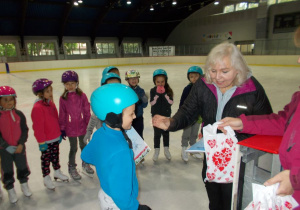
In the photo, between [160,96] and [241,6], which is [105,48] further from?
[160,96]

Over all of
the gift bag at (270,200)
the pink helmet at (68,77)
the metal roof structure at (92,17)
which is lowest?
the gift bag at (270,200)

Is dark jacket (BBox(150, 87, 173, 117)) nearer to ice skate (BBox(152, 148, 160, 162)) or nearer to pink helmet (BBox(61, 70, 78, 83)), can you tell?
ice skate (BBox(152, 148, 160, 162))

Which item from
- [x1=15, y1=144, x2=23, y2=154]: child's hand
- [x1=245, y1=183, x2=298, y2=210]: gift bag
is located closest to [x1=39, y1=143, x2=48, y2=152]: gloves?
[x1=15, y1=144, x2=23, y2=154]: child's hand

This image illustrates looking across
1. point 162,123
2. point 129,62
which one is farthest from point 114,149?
point 129,62

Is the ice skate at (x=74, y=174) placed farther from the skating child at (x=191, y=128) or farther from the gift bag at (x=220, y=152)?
the gift bag at (x=220, y=152)

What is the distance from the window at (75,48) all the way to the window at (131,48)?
17.5ft

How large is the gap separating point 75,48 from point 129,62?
8.10 meters

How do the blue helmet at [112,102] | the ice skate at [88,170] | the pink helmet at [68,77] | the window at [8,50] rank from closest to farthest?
the blue helmet at [112,102]
the pink helmet at [68,77]
the ice skate at [88,170]
the window at [8,50]

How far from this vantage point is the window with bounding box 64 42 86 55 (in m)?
24.5

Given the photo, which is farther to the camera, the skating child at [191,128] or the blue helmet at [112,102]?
the skating child at [191,128]

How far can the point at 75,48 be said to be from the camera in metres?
25.0

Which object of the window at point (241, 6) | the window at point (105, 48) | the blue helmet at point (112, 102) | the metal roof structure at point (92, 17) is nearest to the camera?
the blue helmet at point (112, 102)

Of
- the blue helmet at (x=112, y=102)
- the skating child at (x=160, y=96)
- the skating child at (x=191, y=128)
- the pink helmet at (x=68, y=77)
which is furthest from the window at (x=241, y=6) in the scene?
the blue helmet at (x=112, y=102)

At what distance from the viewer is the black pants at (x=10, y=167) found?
6.93ft
